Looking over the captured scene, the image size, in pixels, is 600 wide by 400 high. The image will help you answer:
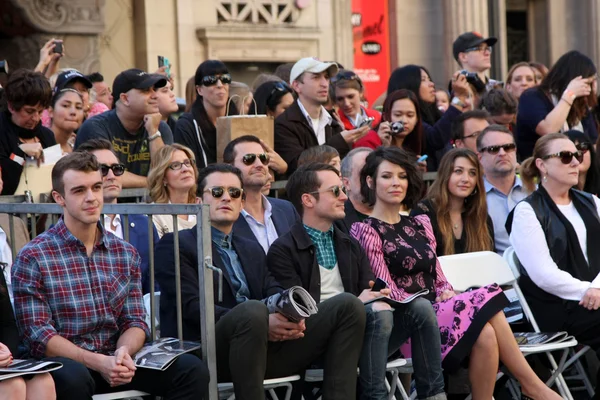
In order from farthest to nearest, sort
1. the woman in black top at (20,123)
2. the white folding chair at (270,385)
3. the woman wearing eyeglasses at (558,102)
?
the woman wearing eyeglasses at (558,102) < the woman in black top at (20,123) < the white folding chair at (270,385)

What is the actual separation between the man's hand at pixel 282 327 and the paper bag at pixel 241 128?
2.20 meters

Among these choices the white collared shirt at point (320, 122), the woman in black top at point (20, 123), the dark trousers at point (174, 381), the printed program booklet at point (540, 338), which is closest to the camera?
the dark trousers at point (174, 381)

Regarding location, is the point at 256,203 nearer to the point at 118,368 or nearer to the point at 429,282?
the point at 429,282

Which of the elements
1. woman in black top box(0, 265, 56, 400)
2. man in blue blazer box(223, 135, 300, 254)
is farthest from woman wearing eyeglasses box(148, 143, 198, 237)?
woman in black top box(0, 265, 56, 400)

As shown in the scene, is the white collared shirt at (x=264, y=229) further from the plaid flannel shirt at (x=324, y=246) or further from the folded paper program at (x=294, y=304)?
the folded paper program at (x=294, y=304)

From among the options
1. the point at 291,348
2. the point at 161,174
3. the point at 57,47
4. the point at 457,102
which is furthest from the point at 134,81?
the point at 457,102

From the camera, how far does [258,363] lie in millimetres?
6059

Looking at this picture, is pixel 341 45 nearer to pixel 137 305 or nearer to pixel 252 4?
pixel 252 4

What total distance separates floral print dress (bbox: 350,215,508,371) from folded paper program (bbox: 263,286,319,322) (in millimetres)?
1068

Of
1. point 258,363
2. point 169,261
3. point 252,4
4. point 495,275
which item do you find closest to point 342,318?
point 258,363

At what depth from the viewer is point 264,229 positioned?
739 centimetres

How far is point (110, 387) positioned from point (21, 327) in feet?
1.77

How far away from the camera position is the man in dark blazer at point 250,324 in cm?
608

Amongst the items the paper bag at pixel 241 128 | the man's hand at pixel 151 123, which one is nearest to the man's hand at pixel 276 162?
the paper bag at pixel 241 128
